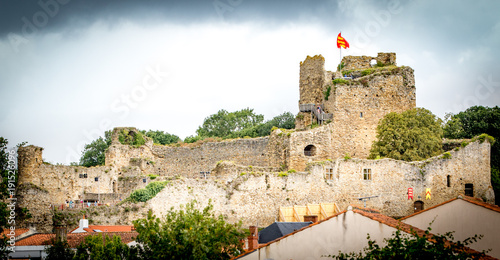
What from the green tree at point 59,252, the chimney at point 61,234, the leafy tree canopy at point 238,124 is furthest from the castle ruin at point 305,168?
the leafy tree canopy at point 238,124

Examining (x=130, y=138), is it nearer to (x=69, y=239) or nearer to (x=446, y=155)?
(x=69, y=239)

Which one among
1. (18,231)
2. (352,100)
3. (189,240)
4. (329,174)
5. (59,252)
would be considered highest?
(352,100)

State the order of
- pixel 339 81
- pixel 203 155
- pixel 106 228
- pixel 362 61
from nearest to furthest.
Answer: pixel 106 228 → pixel 339 81 → pixel 203 155 → pixel 362 61

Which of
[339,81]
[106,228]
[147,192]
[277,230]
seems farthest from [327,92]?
[106,228]

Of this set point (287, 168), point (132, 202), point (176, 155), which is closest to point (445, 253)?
point (132, 202)

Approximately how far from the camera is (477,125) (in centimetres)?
6600

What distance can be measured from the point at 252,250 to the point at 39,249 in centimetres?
1317

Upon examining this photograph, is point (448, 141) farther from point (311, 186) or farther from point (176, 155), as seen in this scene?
point (176, 155)

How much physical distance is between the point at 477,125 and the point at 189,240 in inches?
1722

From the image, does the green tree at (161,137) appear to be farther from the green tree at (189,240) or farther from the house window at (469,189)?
the green tree at (189,240)

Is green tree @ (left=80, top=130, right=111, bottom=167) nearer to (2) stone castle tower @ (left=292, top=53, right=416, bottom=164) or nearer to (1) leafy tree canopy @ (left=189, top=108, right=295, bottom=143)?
(1) leafy tree canopy @ (left=189, top=108, right=295, bottom=143)

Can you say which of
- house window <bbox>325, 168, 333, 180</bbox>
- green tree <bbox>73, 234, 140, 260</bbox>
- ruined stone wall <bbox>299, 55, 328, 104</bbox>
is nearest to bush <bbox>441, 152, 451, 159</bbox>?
house window <bbox>325, 168, 333, 180</bbox>

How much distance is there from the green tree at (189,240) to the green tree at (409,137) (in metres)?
21.4

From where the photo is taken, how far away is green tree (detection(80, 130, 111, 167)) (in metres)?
79.5
